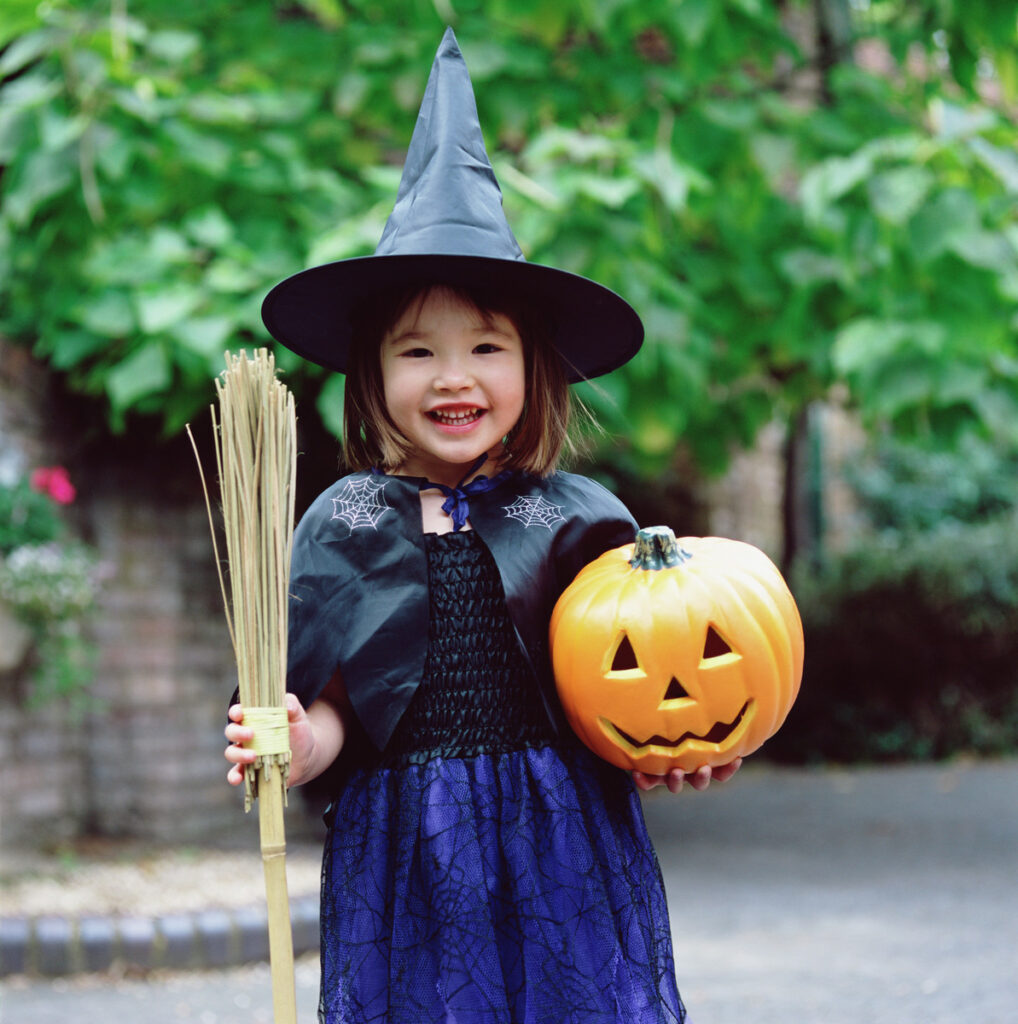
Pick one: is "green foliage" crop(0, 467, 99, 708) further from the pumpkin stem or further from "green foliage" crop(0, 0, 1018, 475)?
the pumpkin stem

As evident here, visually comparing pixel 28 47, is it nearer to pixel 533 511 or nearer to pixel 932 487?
pixel 533 511

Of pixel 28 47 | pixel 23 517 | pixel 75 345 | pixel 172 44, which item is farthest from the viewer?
pixel 23 517

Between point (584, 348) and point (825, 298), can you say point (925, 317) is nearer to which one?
point (825, 298)

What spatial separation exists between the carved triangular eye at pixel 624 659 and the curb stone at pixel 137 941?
8.98 ft

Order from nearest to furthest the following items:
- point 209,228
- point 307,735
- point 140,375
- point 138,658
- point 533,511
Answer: point 307,735, point 533,511, point 140,375, point 209,228, point 138,658

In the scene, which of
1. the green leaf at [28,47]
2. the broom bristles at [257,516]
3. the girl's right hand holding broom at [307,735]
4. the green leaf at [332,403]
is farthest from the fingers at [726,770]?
the green leaf at [28,47]

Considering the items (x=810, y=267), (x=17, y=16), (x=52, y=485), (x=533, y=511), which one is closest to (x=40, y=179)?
(x=17, y=16)

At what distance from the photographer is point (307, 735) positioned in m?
1.94

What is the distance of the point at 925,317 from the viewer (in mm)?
4254

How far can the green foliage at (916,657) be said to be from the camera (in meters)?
9.19

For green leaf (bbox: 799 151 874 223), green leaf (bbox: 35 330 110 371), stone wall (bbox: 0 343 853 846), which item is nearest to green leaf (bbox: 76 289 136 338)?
green leaf (bbox: 35 330 110 371)

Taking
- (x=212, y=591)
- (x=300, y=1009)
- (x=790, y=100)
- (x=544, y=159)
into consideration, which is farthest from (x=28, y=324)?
(x=790, y=100)

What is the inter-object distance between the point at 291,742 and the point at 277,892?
0.21 meters

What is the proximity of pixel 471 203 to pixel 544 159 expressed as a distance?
2451 mm
